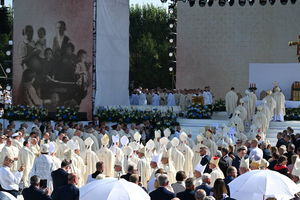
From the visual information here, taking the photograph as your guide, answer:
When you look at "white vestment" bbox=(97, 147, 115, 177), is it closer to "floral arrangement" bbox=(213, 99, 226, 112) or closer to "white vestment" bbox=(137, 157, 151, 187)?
"white vestment" bbox=(137, 157, 151, 187)

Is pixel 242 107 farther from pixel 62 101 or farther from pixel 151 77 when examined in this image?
pixel 151 77

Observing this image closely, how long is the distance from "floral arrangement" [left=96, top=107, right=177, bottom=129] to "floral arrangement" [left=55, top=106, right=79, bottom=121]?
991 mm

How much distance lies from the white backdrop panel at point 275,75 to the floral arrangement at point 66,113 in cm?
911

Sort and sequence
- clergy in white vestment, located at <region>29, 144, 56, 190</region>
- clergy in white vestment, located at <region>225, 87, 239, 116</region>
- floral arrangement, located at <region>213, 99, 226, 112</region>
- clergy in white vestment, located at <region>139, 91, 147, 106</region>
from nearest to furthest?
1. clergy in white vestment, located at <region>29, 144, 56, 190</region>
2. clergy in white vestment, located at <region>225, 87, 239, 116</region>
3. floral arrangement, located at <region>213, 99, 226, 112</region>
4. clergy in white vestment, located at <region>139, 91, 147, 106</region>

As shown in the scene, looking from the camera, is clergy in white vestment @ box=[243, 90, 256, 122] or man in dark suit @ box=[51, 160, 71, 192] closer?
man in dark suit @ box=[51, 160, 71, 192]

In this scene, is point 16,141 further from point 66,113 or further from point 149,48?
point 149,48

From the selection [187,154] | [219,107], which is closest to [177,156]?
[187,154]

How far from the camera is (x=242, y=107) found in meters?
29.7

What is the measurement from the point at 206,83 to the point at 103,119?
11.9 meters

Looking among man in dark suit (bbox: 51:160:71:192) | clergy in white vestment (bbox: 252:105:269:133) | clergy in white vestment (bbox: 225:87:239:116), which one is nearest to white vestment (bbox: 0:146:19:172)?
man in dark suit (bbox: 51:160:71:192)

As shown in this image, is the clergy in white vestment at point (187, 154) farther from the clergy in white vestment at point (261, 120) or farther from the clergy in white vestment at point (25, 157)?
the clergy in white vestment at point (261, 120)

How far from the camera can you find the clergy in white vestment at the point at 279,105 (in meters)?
30.9

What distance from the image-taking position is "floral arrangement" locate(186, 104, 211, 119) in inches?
1287

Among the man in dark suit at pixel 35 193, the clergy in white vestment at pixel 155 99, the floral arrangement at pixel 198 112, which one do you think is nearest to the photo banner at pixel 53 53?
the clergy in white vestment at pixel 155 99
